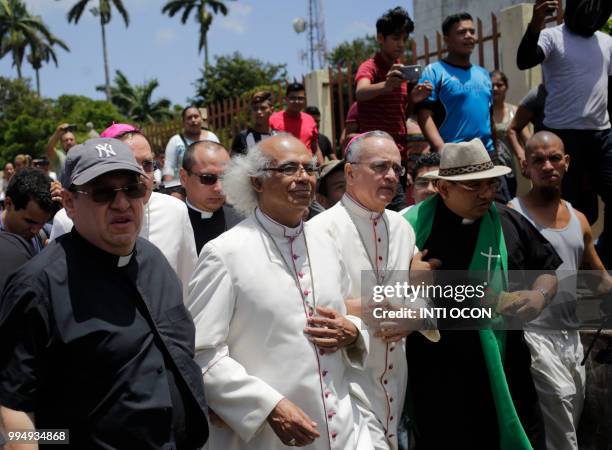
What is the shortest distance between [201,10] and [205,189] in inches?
2181

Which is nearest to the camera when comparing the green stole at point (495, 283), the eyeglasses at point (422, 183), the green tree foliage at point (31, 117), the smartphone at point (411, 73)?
the green stole at point (495, 283)

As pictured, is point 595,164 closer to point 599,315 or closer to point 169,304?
point 599,315

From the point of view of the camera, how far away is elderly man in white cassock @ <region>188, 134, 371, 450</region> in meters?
3.30

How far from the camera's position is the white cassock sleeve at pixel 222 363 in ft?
10.7

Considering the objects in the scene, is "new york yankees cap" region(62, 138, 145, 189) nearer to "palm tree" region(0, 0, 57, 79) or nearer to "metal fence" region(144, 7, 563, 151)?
"metal fence" region(144, 7, 563, 151)

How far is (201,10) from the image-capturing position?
57219 millimetres

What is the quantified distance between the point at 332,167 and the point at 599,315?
2.50 meters

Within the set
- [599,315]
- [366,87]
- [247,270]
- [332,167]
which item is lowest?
[599,315]

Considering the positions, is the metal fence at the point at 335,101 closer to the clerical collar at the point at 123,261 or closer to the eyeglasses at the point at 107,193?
the eyeglasses at the point at 107,193

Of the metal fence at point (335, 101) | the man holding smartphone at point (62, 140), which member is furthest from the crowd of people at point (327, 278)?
the man holding smartphone at point (62, 140)

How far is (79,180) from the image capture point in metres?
2.71

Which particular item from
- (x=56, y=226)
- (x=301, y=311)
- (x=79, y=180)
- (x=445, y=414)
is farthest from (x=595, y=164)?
(x=79, y=180)

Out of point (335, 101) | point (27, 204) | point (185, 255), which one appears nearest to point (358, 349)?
point (185, 255)

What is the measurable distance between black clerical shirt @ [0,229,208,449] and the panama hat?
2.37 m
